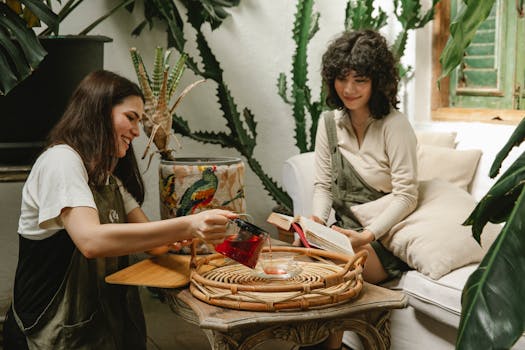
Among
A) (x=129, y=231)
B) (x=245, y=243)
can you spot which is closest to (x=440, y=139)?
(x=245, y=243)

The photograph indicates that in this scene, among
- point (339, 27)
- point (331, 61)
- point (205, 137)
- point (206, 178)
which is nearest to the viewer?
point (206, 178)

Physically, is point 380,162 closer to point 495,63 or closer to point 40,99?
point 495,63

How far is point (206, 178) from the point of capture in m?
2.31

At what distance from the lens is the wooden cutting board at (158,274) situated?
1.83m

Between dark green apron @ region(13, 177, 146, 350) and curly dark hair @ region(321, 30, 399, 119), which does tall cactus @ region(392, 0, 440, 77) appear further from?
dark green apron @ region(13, 177, 146, 350)

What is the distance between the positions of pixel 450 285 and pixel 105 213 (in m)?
1.06

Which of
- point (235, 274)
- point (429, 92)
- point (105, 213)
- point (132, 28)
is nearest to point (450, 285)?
point (235, 274)

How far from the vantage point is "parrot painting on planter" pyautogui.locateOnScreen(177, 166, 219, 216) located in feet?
7.59

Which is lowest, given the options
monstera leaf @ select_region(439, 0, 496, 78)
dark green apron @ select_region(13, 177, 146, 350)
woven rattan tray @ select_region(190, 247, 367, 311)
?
dark green apron @ select_region(13, 177, 146, 350)

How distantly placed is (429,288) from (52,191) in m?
1.18

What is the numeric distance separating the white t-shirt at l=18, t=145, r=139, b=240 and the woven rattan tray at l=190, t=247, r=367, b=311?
0.36m

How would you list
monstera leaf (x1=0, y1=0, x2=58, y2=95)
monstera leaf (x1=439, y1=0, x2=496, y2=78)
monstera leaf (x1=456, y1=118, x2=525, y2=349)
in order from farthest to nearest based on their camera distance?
monstera leaf (x1=0, y1=0, x2=58, y2=95)
monstera leaf (x1=439, y1=0, x2=496, y2=78)
monstera leaf (x1=456, y1=118, x2=525, y2=349)

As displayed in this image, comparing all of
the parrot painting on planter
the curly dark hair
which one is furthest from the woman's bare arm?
the curly dark hair

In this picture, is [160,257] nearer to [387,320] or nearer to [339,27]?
[387,320]
